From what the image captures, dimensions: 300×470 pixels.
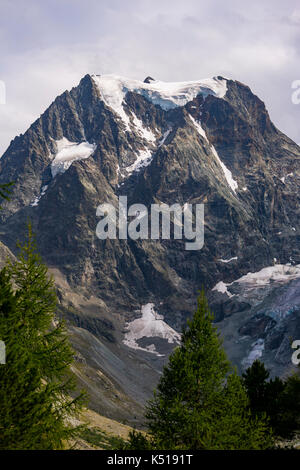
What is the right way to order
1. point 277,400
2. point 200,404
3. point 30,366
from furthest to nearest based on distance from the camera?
1. point 277,400
2. point 200,404
3. point 30,366

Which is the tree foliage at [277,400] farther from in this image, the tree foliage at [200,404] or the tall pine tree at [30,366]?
the tall pine tree at [30,366]

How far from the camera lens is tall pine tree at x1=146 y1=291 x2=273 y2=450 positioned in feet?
58.1

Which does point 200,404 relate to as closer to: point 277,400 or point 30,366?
point 30,366

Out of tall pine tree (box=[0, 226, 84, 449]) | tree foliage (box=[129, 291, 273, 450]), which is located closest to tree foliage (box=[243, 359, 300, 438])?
tree foliage (box=[129, 291, 273, 450])

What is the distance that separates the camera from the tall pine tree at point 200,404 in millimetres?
17719

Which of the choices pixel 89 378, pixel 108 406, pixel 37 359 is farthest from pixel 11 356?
pixel 89 378

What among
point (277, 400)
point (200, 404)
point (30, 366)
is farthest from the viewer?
point (277, 400)

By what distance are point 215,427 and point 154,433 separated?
2655 millimetres

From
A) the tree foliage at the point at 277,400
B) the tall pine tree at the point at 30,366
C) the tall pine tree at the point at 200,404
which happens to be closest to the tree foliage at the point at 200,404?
the tall pine tree at the point at 200,404

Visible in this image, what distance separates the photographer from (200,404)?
61.1 feet

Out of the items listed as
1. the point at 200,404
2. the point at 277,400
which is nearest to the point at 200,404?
the point at 200,404

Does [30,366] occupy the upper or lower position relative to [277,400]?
upper

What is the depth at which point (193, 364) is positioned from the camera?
18.7m

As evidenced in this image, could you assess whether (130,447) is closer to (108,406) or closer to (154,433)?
(154,433)
